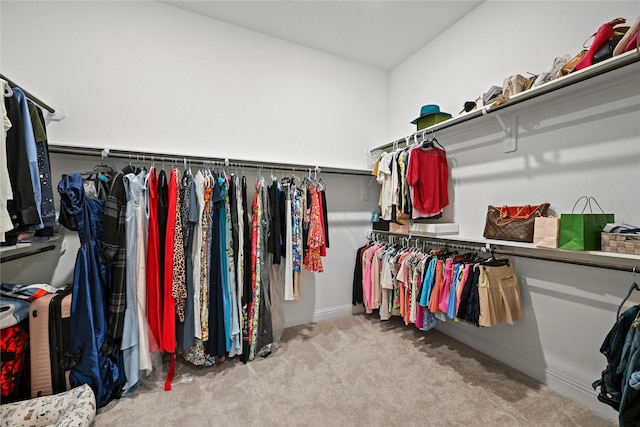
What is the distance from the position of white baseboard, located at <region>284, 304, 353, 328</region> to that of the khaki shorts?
1.49m

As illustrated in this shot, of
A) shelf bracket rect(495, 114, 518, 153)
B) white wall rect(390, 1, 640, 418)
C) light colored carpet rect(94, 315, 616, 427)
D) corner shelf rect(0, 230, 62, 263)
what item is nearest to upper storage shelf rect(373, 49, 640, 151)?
shelf bracket rect(495, 114, 518, 153)

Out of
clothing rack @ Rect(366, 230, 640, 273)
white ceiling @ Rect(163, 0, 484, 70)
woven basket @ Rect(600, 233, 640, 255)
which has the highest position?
white ceiling @ Rect(163, 0, 484, 70)

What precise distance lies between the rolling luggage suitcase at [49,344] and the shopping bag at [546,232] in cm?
291

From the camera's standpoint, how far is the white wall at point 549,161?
4.74 ft

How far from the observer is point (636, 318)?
3.87 feet

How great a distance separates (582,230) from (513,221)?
16.4 inches

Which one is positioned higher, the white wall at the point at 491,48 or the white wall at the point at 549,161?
the white wall at the point at 491,48

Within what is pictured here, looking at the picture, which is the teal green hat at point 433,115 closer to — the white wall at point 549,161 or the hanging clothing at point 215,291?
the white wall at point 549,161

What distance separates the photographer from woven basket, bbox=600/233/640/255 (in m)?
1.19

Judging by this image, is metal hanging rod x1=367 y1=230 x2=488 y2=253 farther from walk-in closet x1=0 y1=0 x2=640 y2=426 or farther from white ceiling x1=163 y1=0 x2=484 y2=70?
white ceiling x1=163 y1=0 x2=484 y2=70

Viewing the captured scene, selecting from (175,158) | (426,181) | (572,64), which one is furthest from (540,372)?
(175,158)

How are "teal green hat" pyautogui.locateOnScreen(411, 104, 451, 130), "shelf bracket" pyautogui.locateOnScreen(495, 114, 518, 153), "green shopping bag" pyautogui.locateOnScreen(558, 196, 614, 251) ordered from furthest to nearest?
"teal green hat" pyautogui.locateOnScreen(411, 104, 451, 130) → "shelf bracket" pyautogui.locateOnScreen(495, 114, 518, 153) → "green shopping bag" pyautogui.locateOnScreen(558, 196, 614, 251)

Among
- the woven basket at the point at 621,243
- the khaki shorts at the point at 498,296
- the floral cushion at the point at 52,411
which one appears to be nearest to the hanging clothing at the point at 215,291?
the floral cushion at the point at 52,411

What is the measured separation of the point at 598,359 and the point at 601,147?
1285mm
